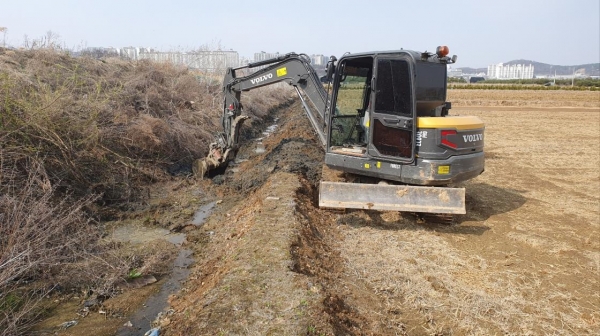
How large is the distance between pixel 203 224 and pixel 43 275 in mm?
2571

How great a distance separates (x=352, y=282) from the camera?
14.7 feet

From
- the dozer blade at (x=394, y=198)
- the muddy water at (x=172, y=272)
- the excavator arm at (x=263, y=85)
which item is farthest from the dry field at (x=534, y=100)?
the muddy water at (x=172, y=272)

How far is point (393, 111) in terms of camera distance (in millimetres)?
6031

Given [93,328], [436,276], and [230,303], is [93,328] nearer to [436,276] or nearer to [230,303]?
[230,303]

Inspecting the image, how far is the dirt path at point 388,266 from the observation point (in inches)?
142

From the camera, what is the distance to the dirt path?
3611 mm

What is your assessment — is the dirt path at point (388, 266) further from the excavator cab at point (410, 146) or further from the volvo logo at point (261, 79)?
the volvo logo at point (261, 79)

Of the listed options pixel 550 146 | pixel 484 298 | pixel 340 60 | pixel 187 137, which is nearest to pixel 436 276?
pixel 484 298

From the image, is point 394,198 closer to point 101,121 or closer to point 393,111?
point 393,111

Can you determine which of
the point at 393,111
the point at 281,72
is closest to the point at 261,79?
the point at 281,72

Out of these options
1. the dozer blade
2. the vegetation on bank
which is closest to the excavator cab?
the dozer blade

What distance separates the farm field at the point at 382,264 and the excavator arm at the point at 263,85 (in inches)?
24.1

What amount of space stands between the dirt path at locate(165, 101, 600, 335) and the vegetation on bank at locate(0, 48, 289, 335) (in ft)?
4.74

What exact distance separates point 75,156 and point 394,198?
5.70 meters
